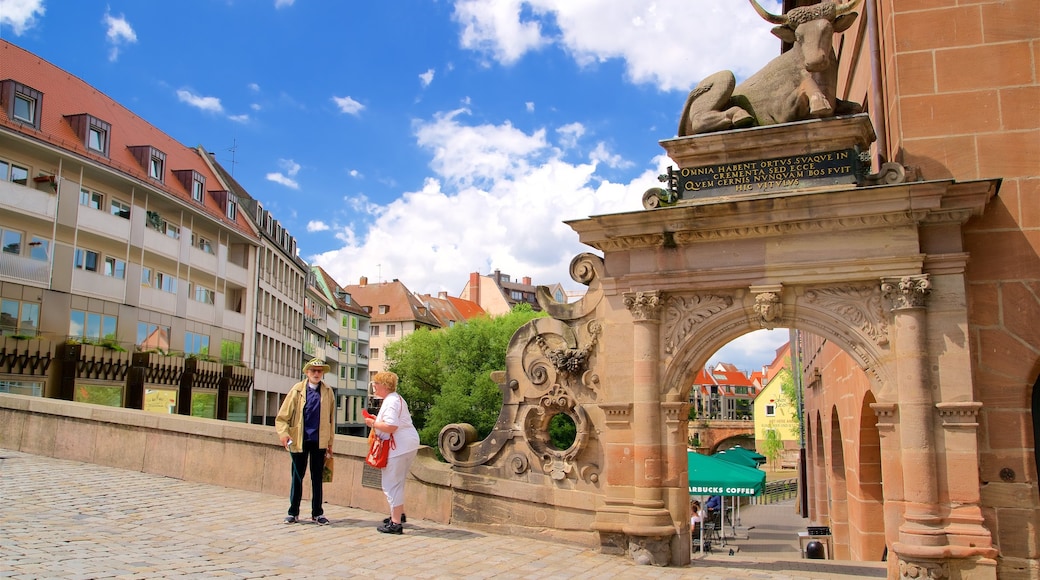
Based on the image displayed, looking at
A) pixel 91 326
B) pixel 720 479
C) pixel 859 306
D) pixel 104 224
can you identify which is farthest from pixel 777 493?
pixel 859 306

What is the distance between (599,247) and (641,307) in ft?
3.13

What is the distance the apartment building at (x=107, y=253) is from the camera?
31062mm

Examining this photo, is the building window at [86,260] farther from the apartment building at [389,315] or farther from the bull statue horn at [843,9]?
the apartment building at [389,315]

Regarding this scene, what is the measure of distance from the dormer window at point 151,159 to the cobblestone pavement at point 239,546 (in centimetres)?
3078

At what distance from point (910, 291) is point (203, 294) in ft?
133

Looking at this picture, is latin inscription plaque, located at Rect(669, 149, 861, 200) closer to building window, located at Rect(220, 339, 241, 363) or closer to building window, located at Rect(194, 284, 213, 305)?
building window, located at Rect(194, 284, 213, 305)

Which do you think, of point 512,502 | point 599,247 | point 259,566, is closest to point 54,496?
point 259,566

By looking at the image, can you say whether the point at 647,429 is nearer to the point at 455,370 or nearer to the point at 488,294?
the point at 455,370

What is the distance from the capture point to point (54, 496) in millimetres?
9961

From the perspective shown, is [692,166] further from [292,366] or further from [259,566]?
[292,366]

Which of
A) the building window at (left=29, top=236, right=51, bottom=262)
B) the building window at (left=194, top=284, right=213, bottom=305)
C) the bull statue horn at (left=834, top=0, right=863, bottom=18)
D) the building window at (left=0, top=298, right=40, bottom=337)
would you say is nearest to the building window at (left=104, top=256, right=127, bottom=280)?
the building window at (left=29, top=236, right=51, bottom=262)

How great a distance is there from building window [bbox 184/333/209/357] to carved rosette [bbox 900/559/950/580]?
38.4 m

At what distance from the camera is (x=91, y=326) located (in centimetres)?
3403

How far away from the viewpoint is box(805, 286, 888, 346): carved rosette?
349 inches
